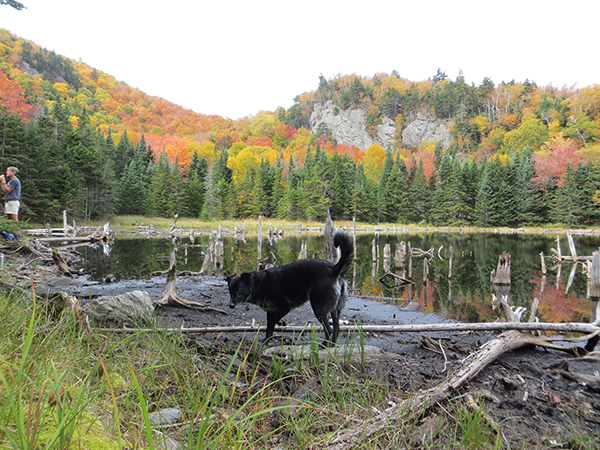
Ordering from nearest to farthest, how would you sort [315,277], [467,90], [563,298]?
[315,277] < [563,298] < [467,90]

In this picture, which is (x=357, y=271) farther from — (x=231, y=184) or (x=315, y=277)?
(x=231, y=184)

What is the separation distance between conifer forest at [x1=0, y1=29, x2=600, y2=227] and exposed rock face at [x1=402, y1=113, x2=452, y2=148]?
6225 millimetres

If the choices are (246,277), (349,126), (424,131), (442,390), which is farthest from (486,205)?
(349,126)

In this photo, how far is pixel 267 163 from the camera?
223 feet

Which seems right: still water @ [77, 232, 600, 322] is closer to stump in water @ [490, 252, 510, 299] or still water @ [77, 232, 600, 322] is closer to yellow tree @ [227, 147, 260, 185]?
stump in water @ [490, 252, 510, 299]

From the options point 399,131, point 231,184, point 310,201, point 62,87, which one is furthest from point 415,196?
point 62,87

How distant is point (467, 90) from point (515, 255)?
352 feet

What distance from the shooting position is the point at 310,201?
57.8 meters

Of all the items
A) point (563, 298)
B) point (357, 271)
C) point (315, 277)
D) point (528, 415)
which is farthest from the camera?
point (357, 271)

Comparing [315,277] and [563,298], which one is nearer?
[315,277]

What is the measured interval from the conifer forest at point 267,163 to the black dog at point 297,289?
31.9 m

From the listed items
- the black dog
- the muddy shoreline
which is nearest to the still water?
the muddy shoreline

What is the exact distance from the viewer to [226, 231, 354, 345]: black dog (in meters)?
4.46

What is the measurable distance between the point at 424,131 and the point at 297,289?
127307 mm
